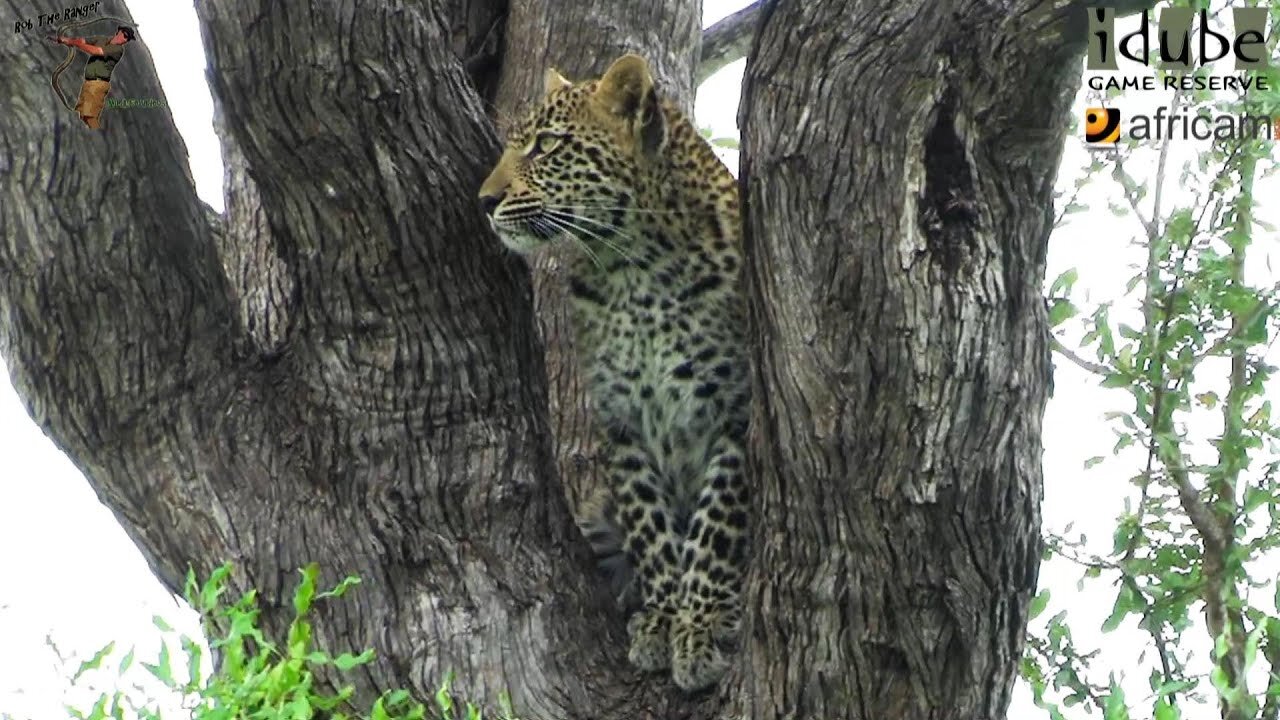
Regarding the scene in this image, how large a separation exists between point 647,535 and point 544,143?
1.33 metres

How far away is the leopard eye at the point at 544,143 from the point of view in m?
5.74

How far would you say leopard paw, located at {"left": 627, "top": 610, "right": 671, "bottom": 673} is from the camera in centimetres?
488

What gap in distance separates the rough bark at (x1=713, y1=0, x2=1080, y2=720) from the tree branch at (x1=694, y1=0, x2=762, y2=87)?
378 centimetres

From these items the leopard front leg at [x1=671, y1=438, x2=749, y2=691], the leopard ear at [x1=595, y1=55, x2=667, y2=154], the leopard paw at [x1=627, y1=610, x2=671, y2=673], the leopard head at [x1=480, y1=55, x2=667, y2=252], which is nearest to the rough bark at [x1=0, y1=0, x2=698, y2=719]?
the leopard paw at [x1=627, y1=610, x2=671, y2=673]

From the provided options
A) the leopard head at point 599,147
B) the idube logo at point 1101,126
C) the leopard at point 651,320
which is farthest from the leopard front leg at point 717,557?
the idube logo at point 1101,126

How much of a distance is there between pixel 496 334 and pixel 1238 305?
224cm

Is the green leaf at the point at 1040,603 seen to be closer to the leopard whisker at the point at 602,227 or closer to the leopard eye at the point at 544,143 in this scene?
the leopard whisker at the point at 602,227

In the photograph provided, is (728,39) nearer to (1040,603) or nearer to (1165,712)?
(1040,603)

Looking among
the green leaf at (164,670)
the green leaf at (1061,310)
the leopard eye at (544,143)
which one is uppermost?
the leopard eye at (544,143)

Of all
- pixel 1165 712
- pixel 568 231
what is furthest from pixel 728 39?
pixel 1165 712

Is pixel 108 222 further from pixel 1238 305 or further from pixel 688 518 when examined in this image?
pixel 1238 305

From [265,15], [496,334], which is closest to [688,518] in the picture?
[496,334]

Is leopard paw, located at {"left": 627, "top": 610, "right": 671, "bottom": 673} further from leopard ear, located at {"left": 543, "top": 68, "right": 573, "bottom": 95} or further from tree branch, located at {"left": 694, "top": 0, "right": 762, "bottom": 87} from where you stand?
tree branch, located at {"left": 694, "top": 0, "right": 762, "bottom": 87}

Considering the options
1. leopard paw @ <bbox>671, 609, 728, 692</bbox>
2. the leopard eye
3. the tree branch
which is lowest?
leopard paw @ <bbox>671, 609, 728, 692</bbox>
